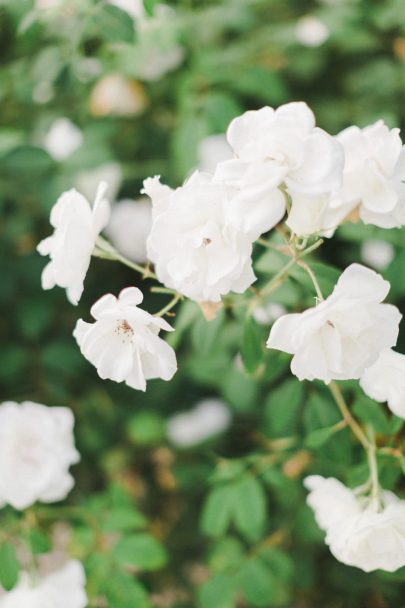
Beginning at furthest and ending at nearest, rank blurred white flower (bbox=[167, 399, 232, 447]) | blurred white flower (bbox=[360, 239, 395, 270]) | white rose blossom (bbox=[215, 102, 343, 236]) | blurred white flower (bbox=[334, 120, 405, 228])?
blurred white flower (bbox=[167, 399, 232, 447]) → blurred white flower (bbox=[360, 239, 395, 270]) → blurred white flower (bbox=[334, 120, 405, 228]) → white rose blossom (bbox=[215, 102, 343, 236])

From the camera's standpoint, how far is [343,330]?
76cm

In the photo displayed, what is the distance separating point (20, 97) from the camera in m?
1.69

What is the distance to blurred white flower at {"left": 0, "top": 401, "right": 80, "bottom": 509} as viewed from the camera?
113cm

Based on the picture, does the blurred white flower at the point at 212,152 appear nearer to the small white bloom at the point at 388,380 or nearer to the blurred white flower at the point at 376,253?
the blurred white flower at the point at 376,253

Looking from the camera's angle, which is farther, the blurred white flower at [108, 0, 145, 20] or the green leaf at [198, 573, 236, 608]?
the blurred white flower at [108, 0, 145, 20]

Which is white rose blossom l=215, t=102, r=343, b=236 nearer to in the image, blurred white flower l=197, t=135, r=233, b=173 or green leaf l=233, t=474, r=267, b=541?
green leaf l=233, t=474, r=267, b=541

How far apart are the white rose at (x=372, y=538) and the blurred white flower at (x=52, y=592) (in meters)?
0.49

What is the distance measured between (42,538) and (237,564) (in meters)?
0.46

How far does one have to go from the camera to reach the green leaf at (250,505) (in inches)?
49.9

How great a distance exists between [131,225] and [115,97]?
0.40 meters

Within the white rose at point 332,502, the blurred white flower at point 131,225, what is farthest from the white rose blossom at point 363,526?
the blurred white flower at point 131,225

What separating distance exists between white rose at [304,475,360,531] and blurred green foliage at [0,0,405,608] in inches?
4.8

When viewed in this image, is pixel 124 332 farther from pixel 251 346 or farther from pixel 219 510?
pixel 219 510

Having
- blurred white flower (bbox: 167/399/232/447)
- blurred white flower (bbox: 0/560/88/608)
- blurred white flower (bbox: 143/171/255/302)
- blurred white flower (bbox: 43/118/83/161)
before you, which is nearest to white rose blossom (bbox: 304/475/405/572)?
blurred white flower (bbox: 143/171/255/302)
